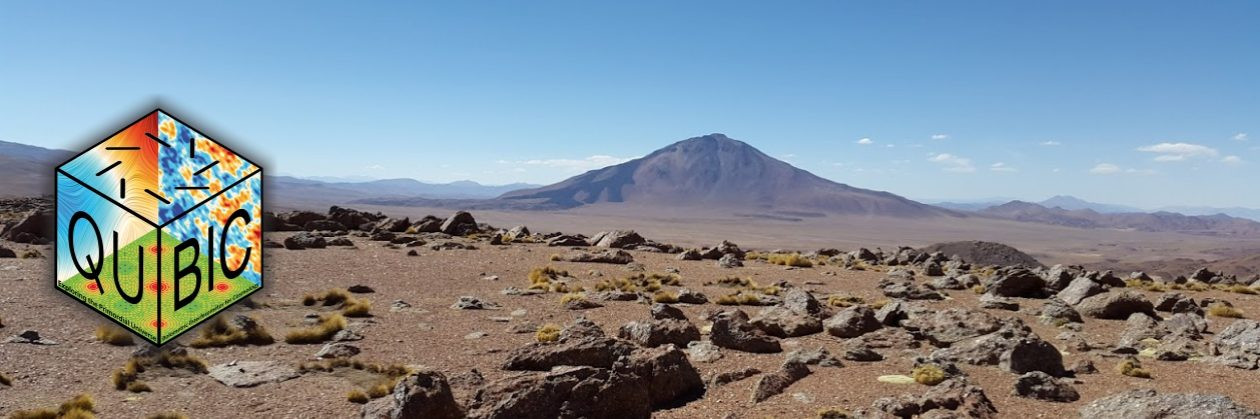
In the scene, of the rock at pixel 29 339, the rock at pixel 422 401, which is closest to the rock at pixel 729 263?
the rock at pixel 29 339

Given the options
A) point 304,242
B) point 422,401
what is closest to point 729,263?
point 304,242

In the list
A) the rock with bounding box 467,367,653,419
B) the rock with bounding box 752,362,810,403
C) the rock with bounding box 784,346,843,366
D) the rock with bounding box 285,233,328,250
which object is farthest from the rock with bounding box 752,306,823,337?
the rock with bounding box 285,233,328,250

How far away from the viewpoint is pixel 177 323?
7.46m

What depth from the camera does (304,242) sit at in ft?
107

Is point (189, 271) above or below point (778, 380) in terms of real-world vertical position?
above

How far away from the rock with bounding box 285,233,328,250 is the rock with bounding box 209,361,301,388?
2085 centimetres

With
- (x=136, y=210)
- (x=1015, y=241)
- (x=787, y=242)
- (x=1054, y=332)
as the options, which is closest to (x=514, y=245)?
(x=1054, y=332)

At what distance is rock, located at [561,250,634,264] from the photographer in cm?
3167

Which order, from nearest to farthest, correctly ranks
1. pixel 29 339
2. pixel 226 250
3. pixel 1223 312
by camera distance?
pixel 226 250, pixel 29 339, pixel 1223 312

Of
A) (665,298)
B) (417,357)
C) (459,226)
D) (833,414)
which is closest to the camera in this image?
(833,414)

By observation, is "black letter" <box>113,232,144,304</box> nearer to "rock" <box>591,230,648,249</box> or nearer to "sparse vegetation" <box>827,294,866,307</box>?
"sparse vegetation" <box>827,294,866,307</box>

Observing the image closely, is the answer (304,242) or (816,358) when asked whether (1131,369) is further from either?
(304,242)

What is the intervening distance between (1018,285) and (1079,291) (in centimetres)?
183

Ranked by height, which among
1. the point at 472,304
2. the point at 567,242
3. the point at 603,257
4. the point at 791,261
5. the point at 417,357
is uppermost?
the point at 567,242
